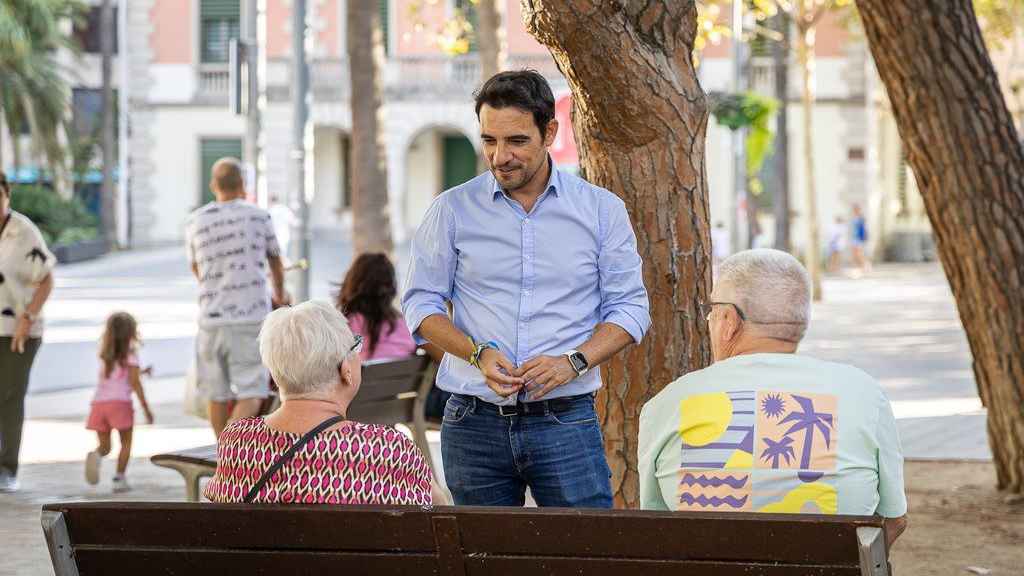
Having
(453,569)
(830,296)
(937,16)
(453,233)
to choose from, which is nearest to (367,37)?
(937,16)

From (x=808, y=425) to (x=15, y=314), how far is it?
6.57 m

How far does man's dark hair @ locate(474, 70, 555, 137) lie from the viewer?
4453mm

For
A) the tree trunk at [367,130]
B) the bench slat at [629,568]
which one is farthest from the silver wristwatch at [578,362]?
the tree trunk at [367,130]


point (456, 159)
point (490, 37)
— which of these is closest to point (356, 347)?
point (490, 37)

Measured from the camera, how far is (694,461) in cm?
392

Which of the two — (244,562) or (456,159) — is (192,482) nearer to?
(244,562)

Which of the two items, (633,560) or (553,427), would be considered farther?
(553,427)

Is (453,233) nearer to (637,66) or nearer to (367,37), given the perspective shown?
(637,66)

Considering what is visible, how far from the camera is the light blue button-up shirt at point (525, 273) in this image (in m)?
4.58

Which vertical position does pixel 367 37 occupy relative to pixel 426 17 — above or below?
below

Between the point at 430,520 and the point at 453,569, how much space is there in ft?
0.42

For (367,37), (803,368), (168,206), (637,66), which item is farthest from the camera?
(168,206)

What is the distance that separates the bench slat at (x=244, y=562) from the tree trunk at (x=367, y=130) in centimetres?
1217

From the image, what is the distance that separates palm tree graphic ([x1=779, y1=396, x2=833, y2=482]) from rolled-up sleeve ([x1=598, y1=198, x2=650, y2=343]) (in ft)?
2.76
